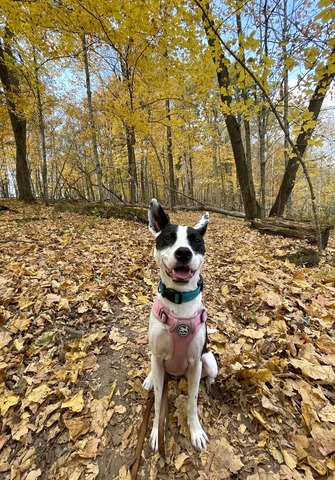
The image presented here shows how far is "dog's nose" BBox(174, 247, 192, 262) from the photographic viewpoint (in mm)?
1805

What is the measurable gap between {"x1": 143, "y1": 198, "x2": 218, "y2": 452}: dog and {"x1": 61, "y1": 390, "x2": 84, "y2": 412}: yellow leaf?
75 cm

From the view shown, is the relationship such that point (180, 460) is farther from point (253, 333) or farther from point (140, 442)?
point (253, 333)

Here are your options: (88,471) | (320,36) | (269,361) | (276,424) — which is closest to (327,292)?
(269,361)

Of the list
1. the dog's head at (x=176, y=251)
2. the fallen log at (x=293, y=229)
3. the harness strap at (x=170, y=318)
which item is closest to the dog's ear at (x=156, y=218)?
the dog's head at (x=176, y=251)

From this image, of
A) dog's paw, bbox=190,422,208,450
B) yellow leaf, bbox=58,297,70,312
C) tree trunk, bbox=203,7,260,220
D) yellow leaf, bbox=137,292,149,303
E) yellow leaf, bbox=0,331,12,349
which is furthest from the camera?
tree trunk, bbox=203,7,260,220

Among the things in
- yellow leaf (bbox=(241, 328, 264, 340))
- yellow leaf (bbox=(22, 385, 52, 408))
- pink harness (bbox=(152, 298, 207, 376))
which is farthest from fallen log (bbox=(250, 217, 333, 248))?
yellow leaf (bbox=(22, 385, 52, 408))

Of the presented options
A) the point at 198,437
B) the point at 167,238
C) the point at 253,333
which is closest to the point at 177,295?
the point at 167,238

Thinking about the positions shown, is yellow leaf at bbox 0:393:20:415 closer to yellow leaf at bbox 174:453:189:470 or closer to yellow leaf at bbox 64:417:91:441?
yellow leaf at bbox 64:417:91:441

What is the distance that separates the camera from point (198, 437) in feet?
6.44

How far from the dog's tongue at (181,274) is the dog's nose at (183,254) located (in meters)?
0.09

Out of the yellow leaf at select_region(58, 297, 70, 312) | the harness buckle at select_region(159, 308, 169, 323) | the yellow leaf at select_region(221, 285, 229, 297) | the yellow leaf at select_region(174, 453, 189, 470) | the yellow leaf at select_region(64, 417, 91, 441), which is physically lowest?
the yellow leaf at select_region(174, 453, 189, 470)

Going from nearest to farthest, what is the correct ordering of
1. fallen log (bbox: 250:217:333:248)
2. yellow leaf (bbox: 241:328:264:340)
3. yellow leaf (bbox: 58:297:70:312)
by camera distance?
yellow leaf (bbox: 241:328:264:340)
yellow leaf (bbox: 58:297:70:312)
fallen log (bbox: 250:217:333:248)

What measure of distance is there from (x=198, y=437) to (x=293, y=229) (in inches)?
281

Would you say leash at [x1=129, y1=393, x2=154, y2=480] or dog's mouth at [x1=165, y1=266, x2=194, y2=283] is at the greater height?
dog's mouth at [x1=165, y1=266, x2=194, y2=283]
